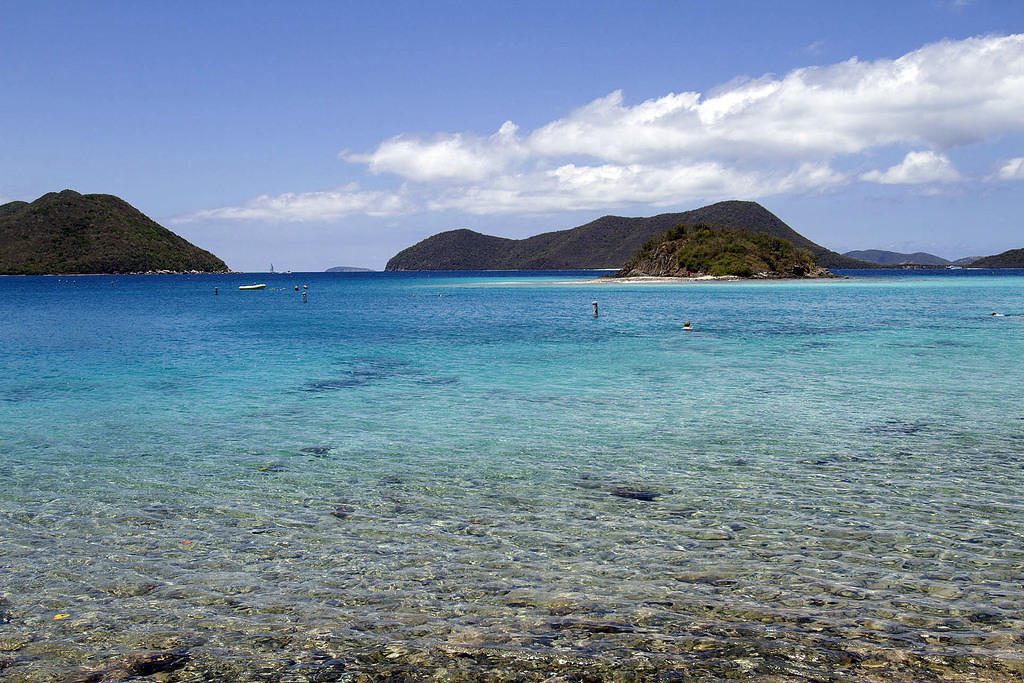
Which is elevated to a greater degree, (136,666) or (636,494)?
(136,666)

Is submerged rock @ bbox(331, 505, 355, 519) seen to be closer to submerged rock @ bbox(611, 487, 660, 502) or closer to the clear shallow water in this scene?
the clear shallow water

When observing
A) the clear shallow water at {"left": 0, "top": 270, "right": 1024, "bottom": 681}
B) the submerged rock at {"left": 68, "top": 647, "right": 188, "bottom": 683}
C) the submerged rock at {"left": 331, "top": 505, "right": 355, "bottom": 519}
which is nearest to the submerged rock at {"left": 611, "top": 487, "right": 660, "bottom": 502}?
the clear shallow water at {"left": 0, "top": 270, "right": 1024, "bottom": 681}

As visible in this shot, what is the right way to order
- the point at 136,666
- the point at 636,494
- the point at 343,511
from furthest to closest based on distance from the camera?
1. the point at 636,494
2. the point at 343,511
3. the point at 136,666

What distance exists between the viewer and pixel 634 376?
96.6 feet

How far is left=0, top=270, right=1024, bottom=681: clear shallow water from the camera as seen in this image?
7188mm

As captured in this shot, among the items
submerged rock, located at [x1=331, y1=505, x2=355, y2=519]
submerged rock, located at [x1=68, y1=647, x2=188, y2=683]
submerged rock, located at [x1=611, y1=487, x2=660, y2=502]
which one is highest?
submerged rock, located at [x1=68, y1=647, x2=188, y2=683]

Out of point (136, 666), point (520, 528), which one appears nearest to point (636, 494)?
point (520, 528)

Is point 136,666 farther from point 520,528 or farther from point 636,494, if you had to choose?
point 636,494

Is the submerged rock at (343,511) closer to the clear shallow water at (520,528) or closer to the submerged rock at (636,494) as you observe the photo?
the clear shallow water at (520,528)

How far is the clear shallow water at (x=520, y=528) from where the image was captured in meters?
7.19

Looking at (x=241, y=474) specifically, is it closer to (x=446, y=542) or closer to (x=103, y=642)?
(x=446, y=542)

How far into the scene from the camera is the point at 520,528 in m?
11.1

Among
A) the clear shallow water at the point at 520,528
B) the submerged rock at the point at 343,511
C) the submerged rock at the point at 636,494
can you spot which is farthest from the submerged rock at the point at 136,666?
the submerged rock at the point at 636,494

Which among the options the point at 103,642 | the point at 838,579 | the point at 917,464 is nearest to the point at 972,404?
the point at 917,464
